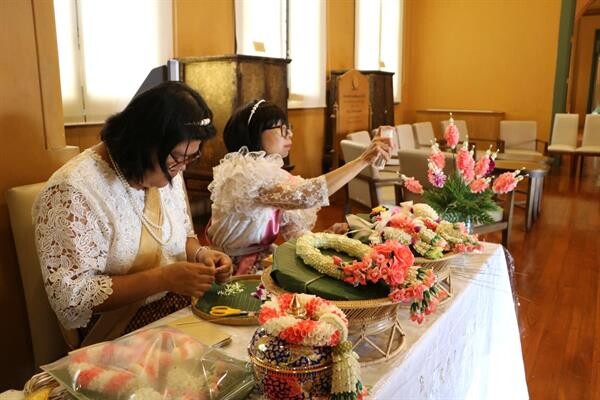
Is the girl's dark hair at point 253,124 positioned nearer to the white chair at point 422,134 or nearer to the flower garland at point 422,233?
the flower garland at point 422,233

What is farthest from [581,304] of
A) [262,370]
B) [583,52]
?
[583,52]

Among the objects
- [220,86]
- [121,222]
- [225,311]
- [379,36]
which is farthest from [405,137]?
[225,311]

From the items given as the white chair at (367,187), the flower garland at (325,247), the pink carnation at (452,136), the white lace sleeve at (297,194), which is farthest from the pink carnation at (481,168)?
the white chair at (367,187)

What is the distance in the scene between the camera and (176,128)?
131cm

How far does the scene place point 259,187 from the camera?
1843 millimetres

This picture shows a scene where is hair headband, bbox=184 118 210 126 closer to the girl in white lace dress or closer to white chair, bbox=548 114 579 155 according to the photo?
the girl in white lace dress

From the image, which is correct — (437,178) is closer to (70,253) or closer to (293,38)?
(70,253)

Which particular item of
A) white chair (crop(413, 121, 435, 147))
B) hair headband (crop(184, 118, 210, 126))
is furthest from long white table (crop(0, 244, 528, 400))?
white chair (crop(413, 121, 435, 147))

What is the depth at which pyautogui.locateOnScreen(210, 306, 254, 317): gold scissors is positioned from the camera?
1200 millimetres

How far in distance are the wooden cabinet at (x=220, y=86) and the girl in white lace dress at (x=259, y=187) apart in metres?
2.10

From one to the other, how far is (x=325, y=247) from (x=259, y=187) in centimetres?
67

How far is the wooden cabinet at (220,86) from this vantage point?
4094mm

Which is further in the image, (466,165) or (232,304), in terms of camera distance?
(466,165)

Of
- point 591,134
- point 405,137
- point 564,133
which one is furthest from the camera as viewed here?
point 564,133
